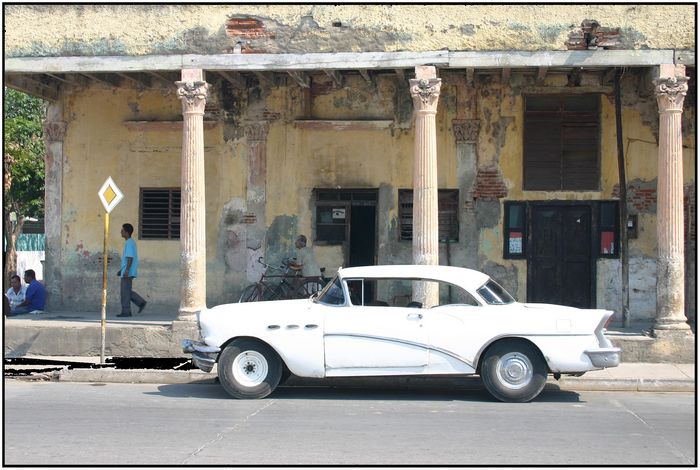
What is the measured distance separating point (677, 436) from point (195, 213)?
28.3 feet

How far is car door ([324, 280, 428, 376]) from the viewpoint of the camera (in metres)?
11.6

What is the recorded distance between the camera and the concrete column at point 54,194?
63.0ft

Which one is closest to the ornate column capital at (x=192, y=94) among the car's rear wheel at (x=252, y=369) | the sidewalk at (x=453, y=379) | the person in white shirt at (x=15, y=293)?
the sidewalk at (x=453, y=379)

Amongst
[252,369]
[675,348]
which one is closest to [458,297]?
[252,369]

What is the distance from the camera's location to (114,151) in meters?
19.1

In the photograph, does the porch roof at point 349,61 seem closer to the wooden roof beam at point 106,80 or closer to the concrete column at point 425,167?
the concrete column at point 425,167

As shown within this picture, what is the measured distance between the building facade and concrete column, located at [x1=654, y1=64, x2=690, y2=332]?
158 cm

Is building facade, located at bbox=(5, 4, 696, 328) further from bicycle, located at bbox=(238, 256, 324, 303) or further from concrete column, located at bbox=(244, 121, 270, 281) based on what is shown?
bicycle, located at bbox=(238, 256, 324, 303)

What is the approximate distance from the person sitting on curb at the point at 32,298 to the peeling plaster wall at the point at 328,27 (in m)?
4.55

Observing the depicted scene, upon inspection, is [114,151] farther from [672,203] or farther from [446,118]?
[672,203]

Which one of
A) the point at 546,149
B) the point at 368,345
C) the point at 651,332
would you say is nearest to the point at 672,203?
the point at 651,332

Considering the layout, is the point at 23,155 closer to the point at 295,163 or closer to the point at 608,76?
the point at 295,163

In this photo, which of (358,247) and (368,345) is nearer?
(368,345)

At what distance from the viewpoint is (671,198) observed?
584 inches
